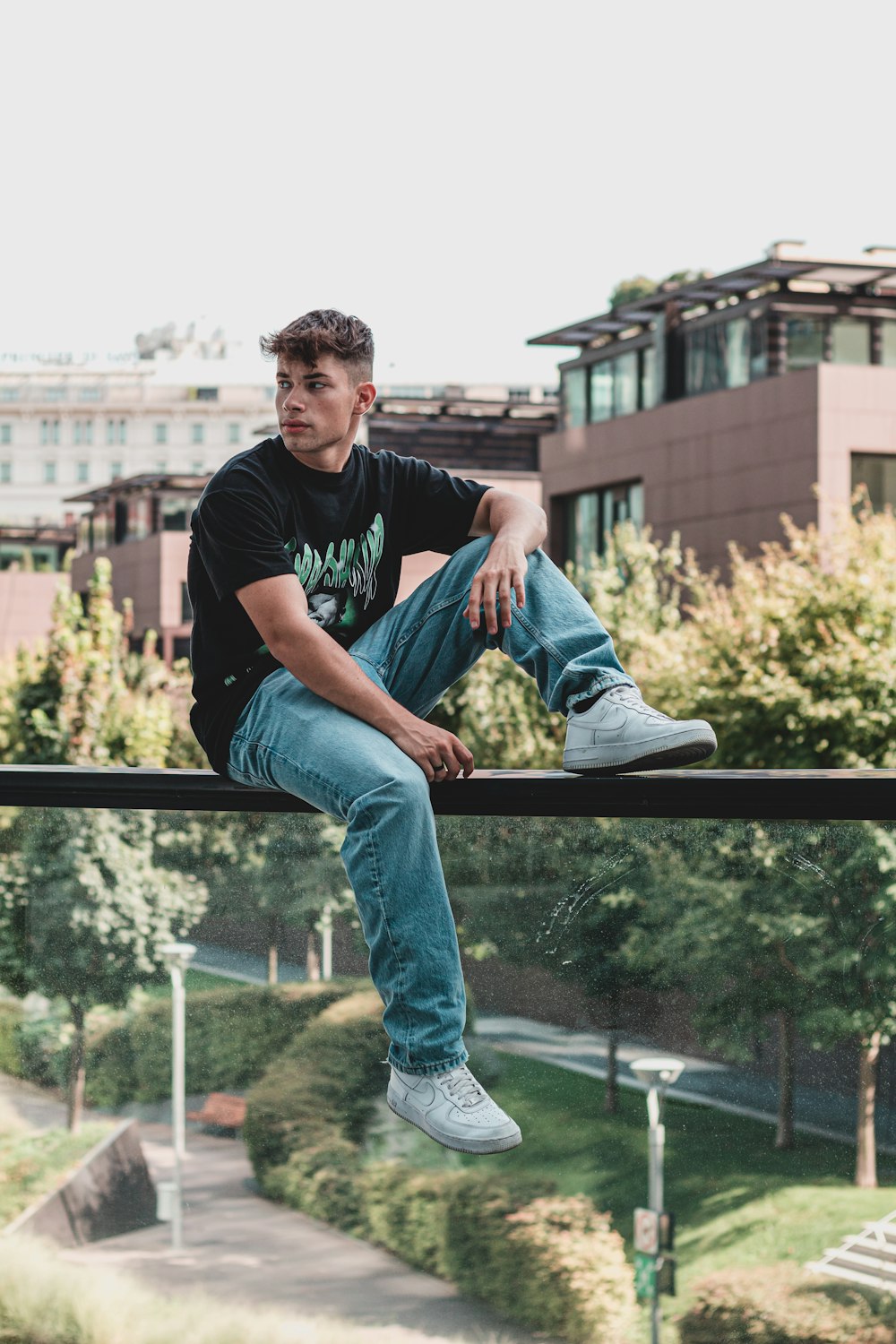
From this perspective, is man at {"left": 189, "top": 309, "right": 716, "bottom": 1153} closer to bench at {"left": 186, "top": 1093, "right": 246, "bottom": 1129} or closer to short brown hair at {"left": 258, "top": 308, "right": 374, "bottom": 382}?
short brown hair at {"left": 258, "top": 308, "right": 374, "bottom": 382}

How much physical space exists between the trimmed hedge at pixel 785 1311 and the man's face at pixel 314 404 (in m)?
1.77

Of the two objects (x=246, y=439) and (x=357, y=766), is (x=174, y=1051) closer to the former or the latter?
(x=357, y=766)

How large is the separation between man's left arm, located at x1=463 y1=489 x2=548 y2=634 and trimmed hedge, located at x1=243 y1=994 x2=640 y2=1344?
85 cm

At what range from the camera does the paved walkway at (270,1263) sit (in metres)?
3.11

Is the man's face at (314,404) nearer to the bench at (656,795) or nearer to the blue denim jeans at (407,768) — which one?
the blue denim jeans at (407,768)

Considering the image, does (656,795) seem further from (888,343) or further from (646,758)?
(888,343)

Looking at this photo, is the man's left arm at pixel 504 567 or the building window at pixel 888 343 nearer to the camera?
the man's left arm at pixel 504 567

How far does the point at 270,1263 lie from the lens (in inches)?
126

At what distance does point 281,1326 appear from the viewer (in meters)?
3.18

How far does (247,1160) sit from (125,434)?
93.5m

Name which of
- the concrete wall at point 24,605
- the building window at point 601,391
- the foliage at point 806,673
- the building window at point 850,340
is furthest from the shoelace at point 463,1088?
the concrete wall at point 24,605

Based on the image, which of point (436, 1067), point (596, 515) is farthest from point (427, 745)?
point (596, 515)

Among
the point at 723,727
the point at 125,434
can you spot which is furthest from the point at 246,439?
the point at 723,727

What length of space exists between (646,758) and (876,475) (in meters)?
23.2
